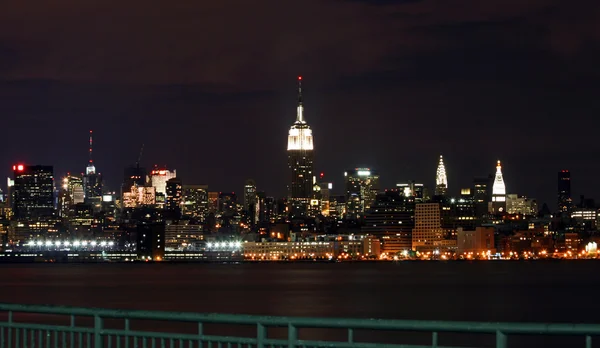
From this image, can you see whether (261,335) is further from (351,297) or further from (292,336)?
(351,297)

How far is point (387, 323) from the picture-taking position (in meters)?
9.63

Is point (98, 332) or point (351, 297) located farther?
point (351, 297)

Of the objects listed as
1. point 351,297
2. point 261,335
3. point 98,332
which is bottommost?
point 351,297

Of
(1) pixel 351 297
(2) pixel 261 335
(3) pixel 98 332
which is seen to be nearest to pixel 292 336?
(2) pixel 261 335

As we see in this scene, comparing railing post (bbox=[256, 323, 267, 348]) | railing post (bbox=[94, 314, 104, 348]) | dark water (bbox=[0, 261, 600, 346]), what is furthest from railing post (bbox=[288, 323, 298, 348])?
dark water (bbox=[0, 261, 600, 346])

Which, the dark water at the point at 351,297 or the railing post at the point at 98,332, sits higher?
the railing post at the point at 98,332

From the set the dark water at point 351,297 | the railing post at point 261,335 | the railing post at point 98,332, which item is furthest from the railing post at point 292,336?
the dark water at point 351,297

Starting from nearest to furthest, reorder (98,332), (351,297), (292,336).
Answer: (292,336) < (98,332) < (351,297)

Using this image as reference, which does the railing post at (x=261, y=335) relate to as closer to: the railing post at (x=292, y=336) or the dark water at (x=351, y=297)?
the railing post at (x=292, y=336)

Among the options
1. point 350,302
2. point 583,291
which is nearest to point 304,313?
point 350,302

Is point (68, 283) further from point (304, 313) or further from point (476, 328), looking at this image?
point (476, 328)

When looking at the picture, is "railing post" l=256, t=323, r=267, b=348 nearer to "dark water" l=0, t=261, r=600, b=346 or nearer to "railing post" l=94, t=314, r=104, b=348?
"railing post" l=94, t=314, r=104, b=348

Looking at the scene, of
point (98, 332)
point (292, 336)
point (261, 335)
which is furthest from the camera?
point (98, 332)

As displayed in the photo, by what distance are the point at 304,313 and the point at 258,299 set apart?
19730 millimetres
